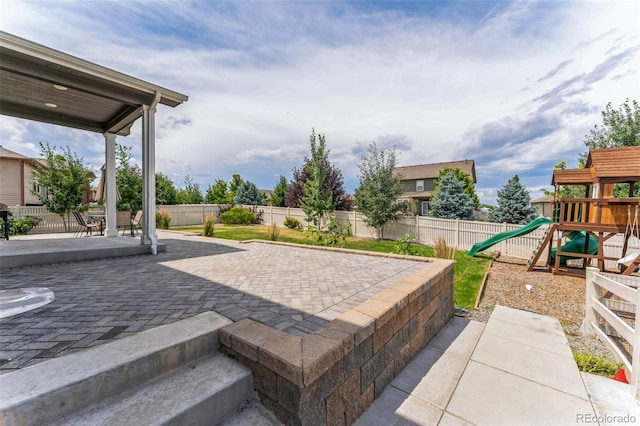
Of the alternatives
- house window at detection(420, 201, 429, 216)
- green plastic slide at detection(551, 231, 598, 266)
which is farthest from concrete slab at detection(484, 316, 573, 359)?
house window at detection(420, 201, 429, 216)

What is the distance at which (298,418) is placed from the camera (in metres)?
1.47

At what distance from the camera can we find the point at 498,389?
94.3 inches

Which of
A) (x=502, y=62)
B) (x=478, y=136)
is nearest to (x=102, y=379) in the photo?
(x=502, y=62)

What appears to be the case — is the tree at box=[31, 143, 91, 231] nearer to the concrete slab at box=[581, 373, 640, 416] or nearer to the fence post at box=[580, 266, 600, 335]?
the concrete slab at box=[581, 373, 640, 416]

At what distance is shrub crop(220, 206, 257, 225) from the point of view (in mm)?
16391

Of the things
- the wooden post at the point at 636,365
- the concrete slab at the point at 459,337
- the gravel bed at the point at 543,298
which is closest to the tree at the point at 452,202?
the gravel bed at the point at 543,298

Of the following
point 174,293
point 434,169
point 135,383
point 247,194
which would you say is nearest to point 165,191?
point 247,194

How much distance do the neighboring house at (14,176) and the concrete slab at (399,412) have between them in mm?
22277

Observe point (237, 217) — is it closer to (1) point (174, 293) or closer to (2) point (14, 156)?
(1) point (174, 293)

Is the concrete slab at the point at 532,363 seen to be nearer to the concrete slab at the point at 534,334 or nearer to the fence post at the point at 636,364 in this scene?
the concrete slab at the point at 534,334

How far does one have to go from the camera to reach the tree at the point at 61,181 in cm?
955

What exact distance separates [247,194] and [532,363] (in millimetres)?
23384

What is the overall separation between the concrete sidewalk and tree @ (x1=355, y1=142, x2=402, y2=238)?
9.21 m

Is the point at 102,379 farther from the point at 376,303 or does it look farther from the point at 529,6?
the point at 529,6
